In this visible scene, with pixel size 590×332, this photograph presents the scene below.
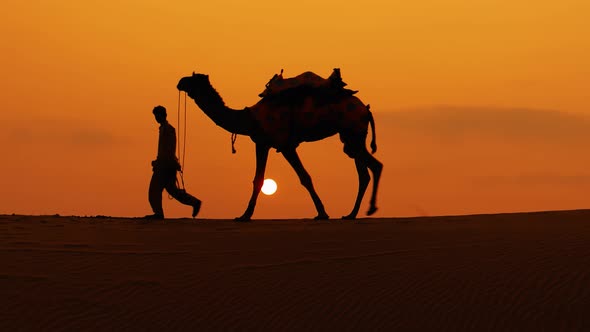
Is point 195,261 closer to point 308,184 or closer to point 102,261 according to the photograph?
point 102,261

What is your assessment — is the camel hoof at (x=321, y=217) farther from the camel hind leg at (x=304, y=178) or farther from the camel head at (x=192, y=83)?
the camel head at (x=192, y=83)

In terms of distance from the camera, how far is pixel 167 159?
17.4 meters

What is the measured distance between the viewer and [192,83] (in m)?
17.8

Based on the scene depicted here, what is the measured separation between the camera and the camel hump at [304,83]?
17.7 meters

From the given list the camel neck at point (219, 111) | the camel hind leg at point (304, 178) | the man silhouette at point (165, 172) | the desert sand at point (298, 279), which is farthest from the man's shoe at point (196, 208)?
the desert sand at point (298, 279)

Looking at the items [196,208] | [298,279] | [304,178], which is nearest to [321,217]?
[304,178]

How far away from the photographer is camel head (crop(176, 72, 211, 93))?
1773 centimetres

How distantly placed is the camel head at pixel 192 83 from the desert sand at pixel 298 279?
4.01 meters

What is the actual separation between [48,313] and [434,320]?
343 centimetres

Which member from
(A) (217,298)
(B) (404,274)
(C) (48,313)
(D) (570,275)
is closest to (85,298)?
(C) (48,313)

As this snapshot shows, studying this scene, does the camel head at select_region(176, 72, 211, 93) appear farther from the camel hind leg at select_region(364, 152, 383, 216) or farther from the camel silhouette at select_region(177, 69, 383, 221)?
Answer: the camel hind leg at select_region(364, 152, 383, 216)

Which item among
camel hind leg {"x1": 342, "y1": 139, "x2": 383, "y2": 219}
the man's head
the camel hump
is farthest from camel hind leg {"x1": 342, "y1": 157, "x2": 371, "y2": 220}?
the man's head

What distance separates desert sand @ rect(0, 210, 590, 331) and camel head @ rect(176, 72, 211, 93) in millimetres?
4012

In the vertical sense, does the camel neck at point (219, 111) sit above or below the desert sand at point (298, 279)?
above
